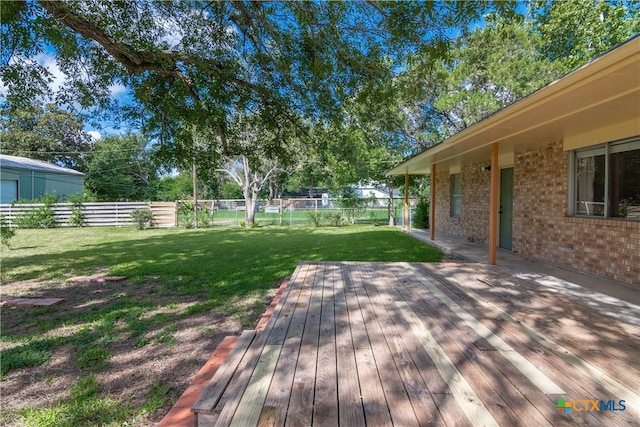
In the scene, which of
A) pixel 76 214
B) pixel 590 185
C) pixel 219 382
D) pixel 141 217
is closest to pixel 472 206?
pixel 590 185

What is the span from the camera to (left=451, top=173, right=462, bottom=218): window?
10.9m

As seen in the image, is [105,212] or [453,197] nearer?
[453,197]

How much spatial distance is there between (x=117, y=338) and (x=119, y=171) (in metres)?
33.4

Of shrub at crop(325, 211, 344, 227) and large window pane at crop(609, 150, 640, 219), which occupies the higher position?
large window pane at crop(609, 150, 640, 219)

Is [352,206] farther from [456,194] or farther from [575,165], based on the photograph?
[575,165]

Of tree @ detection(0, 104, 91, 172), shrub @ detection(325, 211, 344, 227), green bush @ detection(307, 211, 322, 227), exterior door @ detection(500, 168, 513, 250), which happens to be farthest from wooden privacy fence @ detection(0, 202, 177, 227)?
exterior door @ detection(500, 168, 513, 250)

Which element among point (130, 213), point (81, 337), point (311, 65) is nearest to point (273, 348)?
point (81, 337)


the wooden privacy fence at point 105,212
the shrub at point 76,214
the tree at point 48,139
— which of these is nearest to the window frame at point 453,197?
the wooden privacy fence at point 105,212

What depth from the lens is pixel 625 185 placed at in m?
4.74

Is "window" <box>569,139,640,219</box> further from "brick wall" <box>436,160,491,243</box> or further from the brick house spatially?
"brick wall" <box>436,160,491,243</box>

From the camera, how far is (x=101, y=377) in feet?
8.75

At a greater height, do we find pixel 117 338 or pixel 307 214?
pixel 307 214

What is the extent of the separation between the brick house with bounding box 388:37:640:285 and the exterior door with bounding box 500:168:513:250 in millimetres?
35

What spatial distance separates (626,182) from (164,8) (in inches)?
298
